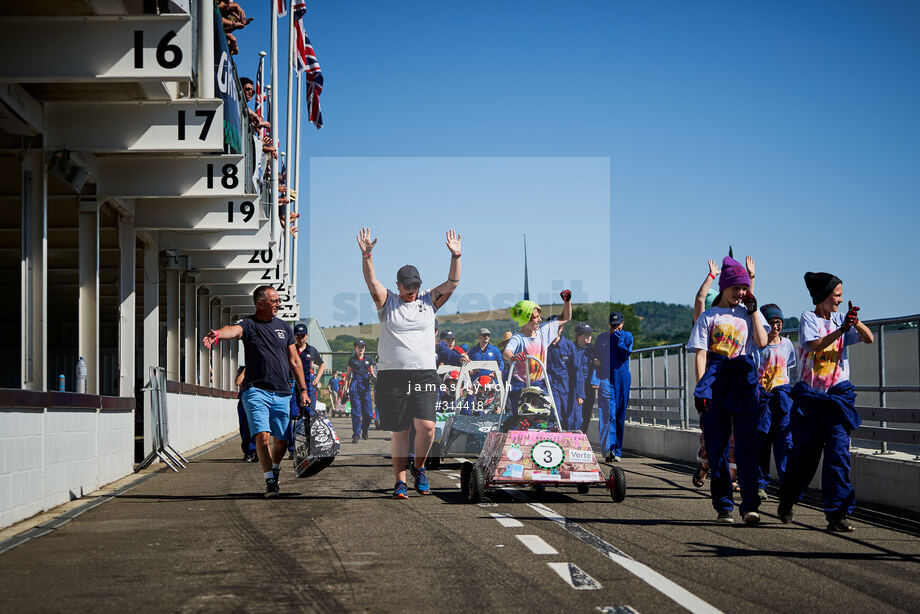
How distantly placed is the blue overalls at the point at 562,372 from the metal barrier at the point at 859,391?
2609 mm

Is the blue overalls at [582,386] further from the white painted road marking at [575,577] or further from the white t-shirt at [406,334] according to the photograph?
the white painted road marking at [575,577]

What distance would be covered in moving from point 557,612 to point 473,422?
29.4 feet

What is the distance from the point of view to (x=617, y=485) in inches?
406

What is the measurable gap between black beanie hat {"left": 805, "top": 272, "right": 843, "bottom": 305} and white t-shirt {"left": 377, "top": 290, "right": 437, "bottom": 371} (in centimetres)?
350

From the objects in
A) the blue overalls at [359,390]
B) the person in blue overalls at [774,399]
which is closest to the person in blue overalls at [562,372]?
the person in blue overalls at [774,399]

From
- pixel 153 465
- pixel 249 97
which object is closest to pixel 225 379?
pixel 249 97

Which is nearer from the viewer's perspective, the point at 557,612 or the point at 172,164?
the point at 557,612

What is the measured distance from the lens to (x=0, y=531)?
8781 millimetres

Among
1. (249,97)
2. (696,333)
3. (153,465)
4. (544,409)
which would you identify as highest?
(249,97)

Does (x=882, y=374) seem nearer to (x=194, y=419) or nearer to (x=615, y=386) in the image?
(x=615, y=386)

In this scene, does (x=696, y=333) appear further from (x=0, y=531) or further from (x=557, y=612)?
(x=0, y=531)

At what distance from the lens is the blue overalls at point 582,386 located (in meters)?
16.5

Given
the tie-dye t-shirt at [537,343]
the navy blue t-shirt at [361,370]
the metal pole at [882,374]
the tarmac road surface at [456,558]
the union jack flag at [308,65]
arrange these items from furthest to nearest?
the union jack flag at [308,65]
the navy blue t-shirt at [361,370]
the tie-dye t-shirt at [537,343]
the metal pole at [882,374]
the tarmac road surface at [456,558]

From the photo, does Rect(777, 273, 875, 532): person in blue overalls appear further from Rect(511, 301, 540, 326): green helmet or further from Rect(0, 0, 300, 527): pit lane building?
Rect(0, 0, 300, 527): pit lane building
